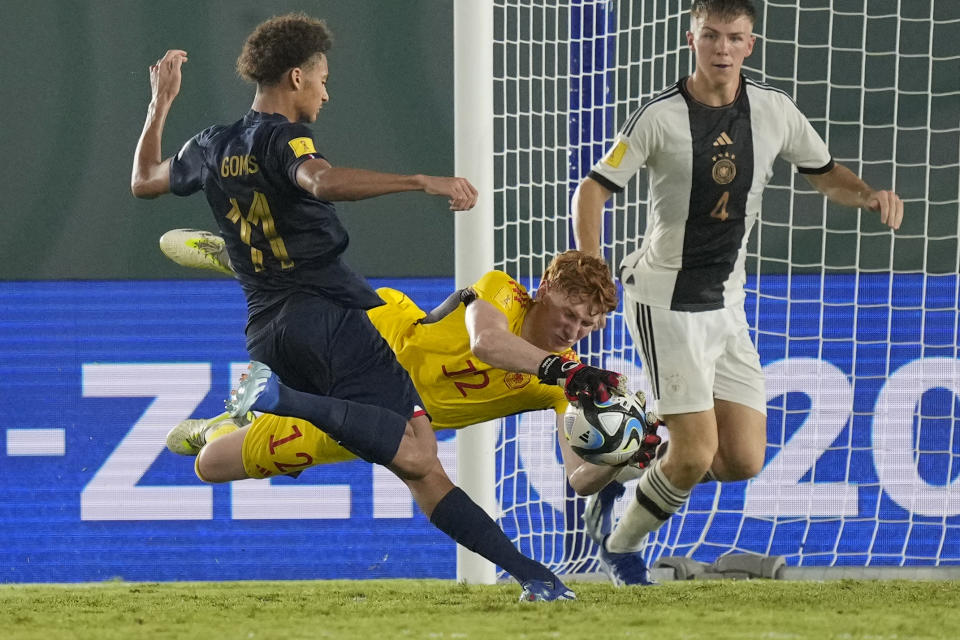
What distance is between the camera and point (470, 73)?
13.7 feet

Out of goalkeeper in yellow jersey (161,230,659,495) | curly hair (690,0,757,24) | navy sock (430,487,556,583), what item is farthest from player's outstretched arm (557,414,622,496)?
curly hair (690,0,757,24)

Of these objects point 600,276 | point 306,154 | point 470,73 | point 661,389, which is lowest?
point 661,389

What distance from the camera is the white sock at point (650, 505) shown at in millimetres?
3916

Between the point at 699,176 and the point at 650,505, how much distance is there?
1.03m

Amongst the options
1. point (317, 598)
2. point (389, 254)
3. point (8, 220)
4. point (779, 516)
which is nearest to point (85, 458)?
point (8, 220)

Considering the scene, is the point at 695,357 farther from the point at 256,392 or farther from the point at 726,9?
the point at 256,392

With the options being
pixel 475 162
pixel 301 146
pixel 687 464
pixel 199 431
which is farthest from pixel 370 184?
pixel 199 431

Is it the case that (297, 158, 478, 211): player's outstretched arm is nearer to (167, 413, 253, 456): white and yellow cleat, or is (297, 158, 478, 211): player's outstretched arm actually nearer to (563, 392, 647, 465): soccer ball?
(563, 392, 647, 465): soccer ball

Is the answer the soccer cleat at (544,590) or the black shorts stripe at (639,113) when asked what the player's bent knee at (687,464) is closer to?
the soccer cleat at (544,590)

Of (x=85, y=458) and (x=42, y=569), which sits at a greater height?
(x=85, y=458)

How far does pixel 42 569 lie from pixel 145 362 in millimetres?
1004

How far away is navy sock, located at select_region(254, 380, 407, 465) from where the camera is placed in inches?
132

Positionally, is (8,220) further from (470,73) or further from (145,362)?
(470,73)

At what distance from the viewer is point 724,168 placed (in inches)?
152
